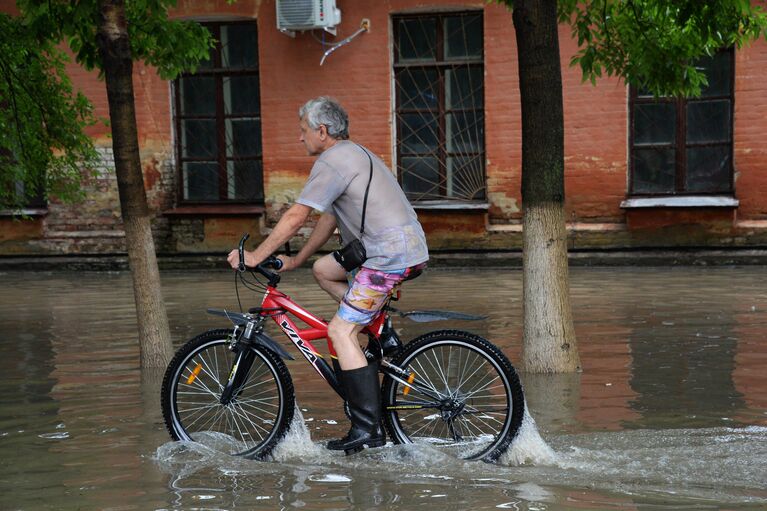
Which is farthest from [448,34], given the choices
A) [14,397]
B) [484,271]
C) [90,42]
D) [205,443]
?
[205,443]

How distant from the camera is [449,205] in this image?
17422 mm

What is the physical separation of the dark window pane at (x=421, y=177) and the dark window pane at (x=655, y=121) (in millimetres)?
2937

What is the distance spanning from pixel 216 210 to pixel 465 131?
3.91 m

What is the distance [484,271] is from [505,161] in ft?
5.50

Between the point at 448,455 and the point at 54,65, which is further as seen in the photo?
the point at 54,65

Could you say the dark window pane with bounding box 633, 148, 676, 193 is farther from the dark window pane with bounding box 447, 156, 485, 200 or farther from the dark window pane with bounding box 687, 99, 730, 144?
the dark window pane with bounding box 447, 156, 485, 200

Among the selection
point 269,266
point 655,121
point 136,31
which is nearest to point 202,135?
point 655,121

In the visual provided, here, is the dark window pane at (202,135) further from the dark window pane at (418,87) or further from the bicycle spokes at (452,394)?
the bicycle spokes at (452,394)

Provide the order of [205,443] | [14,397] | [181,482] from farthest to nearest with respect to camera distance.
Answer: [14,397], [205,443], [181,482]

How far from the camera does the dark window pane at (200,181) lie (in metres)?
18.5

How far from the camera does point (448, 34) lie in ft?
57.2

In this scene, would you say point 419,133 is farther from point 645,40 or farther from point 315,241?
point 315,241

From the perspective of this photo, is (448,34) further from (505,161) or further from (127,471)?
(127,471)

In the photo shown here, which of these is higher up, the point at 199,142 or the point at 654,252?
the point at 199,142
